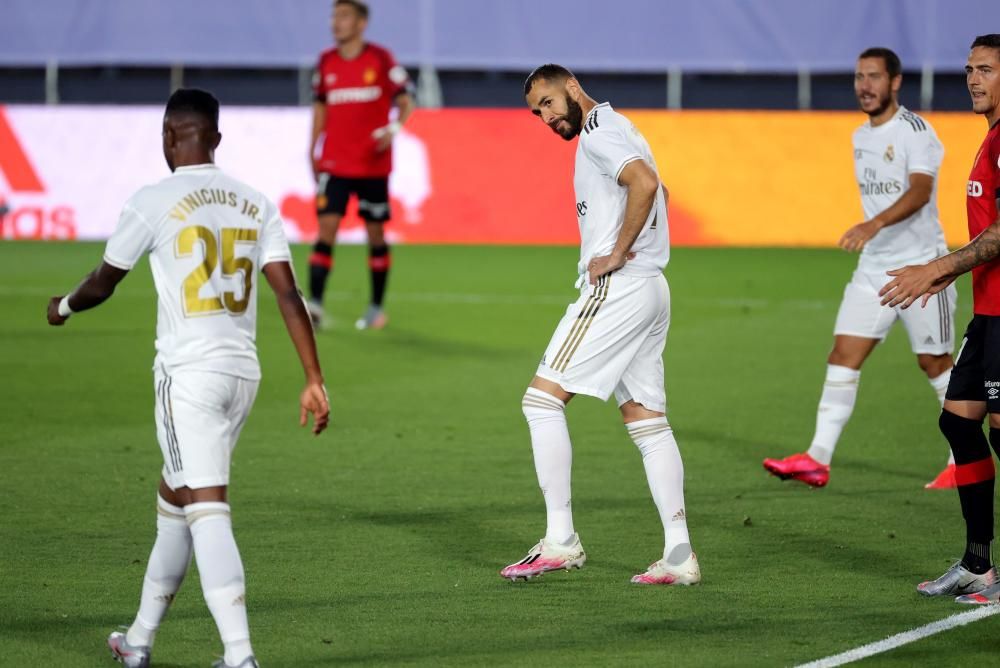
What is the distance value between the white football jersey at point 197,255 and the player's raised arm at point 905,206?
11.7 ft

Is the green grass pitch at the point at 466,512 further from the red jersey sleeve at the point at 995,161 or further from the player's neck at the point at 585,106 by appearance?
the player's neck at the point at 585,106

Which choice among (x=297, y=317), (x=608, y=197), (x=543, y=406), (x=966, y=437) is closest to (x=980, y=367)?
(x=966, y=437)

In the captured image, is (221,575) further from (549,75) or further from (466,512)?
(466,512)

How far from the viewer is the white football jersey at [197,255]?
466 cm

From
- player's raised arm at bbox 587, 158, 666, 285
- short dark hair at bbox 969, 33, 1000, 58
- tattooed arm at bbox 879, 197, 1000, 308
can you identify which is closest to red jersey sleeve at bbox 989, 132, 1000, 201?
tattooed arm at bbox 879, 197, 1000, 308

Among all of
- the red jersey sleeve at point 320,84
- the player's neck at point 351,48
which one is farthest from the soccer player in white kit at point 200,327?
the red jersey sleeve at point 320,84

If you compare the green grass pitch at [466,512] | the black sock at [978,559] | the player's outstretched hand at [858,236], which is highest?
the player's outstretched hand at [858,236]

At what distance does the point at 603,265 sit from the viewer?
→ 19.8 ft

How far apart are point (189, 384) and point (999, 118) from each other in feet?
9.81

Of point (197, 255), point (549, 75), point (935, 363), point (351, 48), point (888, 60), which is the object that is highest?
point (351, 48)

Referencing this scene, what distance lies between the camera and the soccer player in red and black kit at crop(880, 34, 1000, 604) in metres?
5.41

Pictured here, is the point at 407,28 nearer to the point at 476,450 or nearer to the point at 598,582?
the point at 476,450

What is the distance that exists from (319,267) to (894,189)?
672 centimetres

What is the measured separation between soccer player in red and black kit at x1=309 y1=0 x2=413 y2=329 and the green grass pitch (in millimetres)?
860
